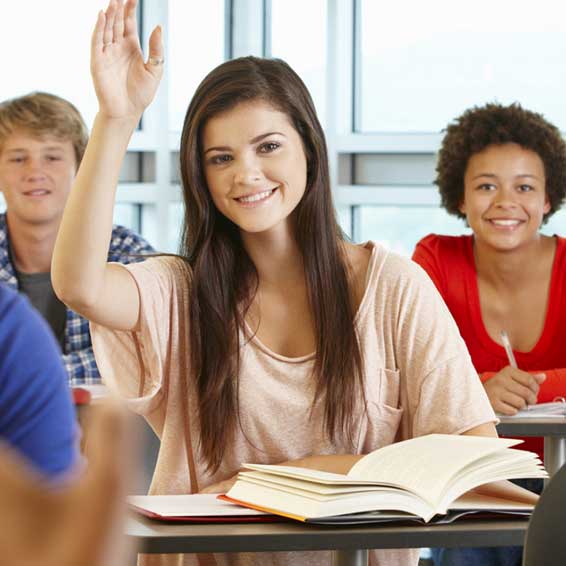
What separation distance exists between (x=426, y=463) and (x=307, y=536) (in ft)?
0.65

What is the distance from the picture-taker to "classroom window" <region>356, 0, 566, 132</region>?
4.51 metres

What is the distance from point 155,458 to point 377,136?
2.95 meters

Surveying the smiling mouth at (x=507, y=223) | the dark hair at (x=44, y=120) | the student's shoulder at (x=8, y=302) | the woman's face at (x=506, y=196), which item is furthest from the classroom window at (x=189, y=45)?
the student's shoulder at (x=8, y=302)

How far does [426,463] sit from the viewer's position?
1312 mm

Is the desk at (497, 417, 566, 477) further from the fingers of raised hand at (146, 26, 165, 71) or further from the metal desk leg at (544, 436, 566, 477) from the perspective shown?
the fingers of raised hand at (146, 26, 165, 71)

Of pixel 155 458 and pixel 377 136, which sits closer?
pixel 155 458

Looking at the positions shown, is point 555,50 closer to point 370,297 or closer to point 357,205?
point 357,205

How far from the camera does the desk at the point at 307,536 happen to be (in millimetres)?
1187

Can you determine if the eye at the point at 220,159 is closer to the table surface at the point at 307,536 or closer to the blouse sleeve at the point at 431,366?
the blouse sleeve at the point at 431,366

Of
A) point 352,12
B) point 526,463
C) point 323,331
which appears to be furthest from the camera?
point 352,12

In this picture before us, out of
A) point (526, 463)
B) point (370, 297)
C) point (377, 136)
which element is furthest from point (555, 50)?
point (526, 463)

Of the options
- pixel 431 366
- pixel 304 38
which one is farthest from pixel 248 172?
pixel 304 38

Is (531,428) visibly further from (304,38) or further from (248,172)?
(304,38)

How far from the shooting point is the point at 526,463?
4.28 ft
